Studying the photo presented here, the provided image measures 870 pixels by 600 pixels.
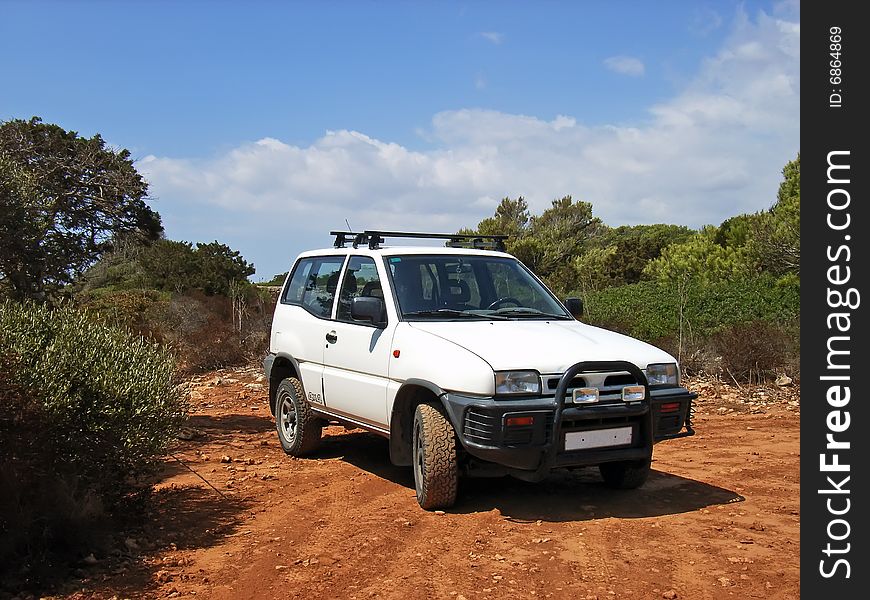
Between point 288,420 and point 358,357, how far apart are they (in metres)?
1.86

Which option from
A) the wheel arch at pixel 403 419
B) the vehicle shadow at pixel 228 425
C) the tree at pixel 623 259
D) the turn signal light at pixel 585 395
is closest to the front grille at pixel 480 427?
the turn signal light at pixel 585 395

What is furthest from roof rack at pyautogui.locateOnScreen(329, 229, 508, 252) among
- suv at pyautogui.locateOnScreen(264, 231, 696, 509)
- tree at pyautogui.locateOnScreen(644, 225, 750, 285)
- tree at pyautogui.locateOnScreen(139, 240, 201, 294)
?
tree at pyautogui.locateOnScreen(139, 240, 201, 294)

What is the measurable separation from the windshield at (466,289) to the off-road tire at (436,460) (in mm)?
935

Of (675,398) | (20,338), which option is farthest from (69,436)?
(675,398)

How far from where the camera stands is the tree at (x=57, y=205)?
8641 millimetres

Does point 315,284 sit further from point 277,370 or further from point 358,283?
point 277,370

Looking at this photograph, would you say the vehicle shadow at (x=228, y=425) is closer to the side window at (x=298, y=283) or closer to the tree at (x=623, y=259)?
the side window at (x=298, y=283)

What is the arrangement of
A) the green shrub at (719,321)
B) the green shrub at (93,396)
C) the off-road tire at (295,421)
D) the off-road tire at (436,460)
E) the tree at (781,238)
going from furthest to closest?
1. the tree at (781,238)
2. the green shrub at (719,321)
3. the off-road tire at (295,421)
4. the off-road tire at (436,460)
5. the green shrub at (93,396)

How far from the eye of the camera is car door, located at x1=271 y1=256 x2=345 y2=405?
7695mm

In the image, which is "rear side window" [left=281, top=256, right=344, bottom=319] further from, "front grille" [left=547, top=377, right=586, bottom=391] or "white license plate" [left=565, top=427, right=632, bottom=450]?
"white license plate" [left=565, top=427, right=632, bottom=450]

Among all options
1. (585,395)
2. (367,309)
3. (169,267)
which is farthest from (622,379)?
(169,267)

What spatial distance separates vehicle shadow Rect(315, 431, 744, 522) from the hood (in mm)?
1098

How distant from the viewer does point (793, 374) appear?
12336 millimetres
